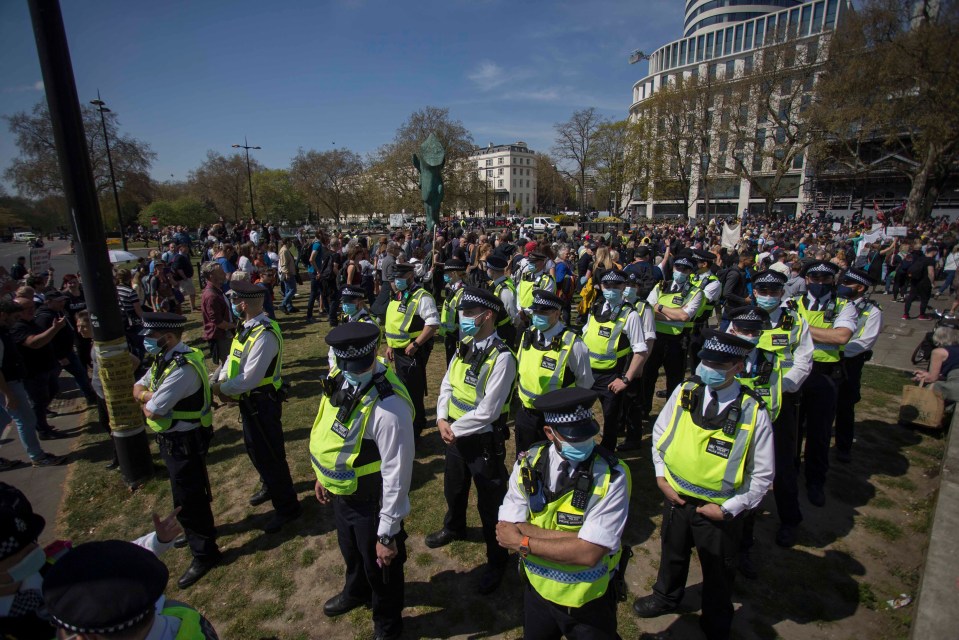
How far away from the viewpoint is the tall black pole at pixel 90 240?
461cm

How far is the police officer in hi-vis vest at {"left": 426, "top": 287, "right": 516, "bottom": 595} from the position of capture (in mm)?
3705

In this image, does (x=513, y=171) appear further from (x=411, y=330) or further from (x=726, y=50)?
(x=411, y=330)

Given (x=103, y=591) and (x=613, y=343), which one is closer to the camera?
(x=103, y=591)

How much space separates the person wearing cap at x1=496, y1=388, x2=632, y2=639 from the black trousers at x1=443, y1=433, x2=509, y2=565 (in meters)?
1.19

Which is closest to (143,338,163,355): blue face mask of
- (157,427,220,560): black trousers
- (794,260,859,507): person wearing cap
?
(157,427,220,560): black trousers

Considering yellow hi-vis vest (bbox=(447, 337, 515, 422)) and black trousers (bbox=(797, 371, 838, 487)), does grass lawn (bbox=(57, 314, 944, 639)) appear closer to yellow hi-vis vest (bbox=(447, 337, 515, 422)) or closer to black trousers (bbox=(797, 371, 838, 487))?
black trousers (bbox=(797, 371, 838, 487))

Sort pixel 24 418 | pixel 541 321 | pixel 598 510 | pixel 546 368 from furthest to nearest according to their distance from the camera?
pixel 24 418
pixel 541 321
pixel 546 368
pixel 598 510

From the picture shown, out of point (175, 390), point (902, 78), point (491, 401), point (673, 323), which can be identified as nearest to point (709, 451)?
point (491, 401)

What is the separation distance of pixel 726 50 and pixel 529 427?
312ft

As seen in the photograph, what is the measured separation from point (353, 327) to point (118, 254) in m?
15.8

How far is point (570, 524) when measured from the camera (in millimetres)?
2391

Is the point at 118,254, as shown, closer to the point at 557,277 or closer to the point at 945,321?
the point at 557,277

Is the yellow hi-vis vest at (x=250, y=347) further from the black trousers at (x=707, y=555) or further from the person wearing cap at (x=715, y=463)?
the black trousers at (x=707, y=555)

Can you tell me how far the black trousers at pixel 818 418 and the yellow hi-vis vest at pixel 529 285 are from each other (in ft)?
13.8
